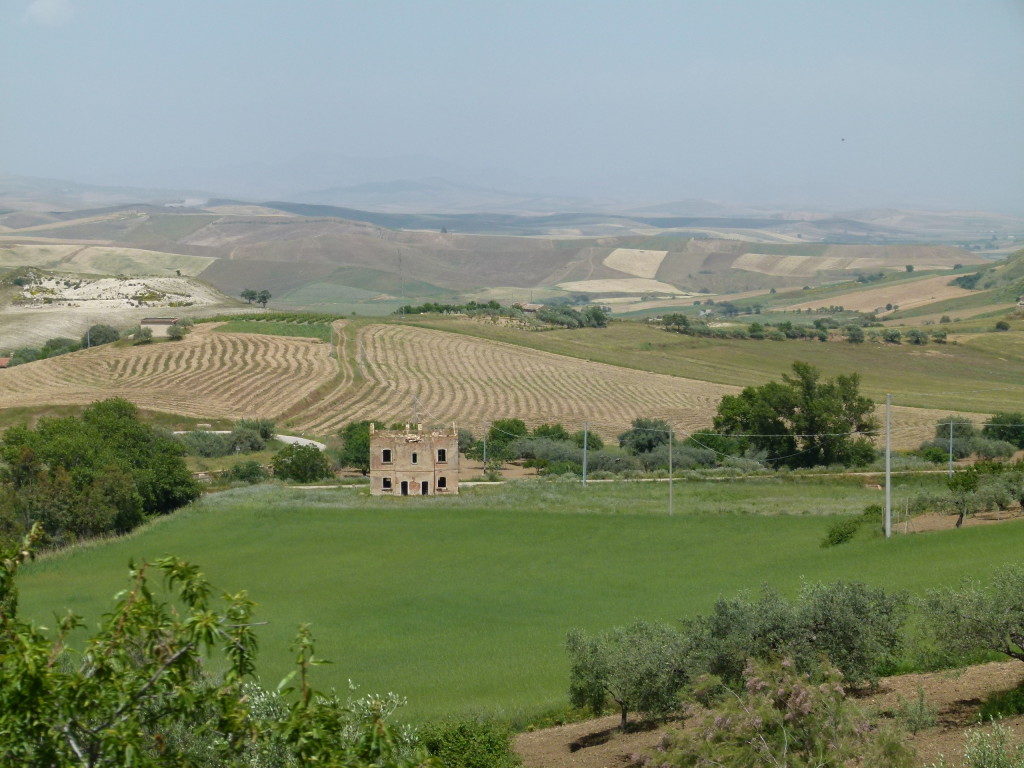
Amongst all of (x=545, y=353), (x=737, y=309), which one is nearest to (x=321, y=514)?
(x=545, y=353)

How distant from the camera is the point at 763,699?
1358 cm

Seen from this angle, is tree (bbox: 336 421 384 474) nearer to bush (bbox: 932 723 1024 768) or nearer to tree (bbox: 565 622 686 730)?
tree (bbox: 565 622 686 730)

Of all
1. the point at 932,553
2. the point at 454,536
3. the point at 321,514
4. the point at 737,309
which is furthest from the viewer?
the point at 737,309

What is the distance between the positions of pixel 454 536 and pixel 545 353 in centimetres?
5653

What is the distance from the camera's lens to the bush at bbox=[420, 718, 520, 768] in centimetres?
1745

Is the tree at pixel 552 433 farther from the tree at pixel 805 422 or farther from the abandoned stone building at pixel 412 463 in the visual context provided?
the abandoned stone building at pixel 412 463

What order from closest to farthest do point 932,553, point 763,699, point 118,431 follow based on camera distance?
1. point 763,699
2. point 932,553
3. point 118,431

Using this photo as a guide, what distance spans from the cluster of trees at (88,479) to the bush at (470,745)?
28.8m

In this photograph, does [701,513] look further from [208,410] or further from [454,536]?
[208,410]

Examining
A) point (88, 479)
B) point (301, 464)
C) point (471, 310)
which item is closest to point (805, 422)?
point (301, 464)

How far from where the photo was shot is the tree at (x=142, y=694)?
8.12 meters

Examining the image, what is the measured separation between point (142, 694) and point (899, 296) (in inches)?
7202

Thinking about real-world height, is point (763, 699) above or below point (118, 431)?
above

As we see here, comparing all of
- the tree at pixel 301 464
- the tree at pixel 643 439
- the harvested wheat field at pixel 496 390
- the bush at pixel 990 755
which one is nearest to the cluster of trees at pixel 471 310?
the harvested wheat field at pixel 496 390
